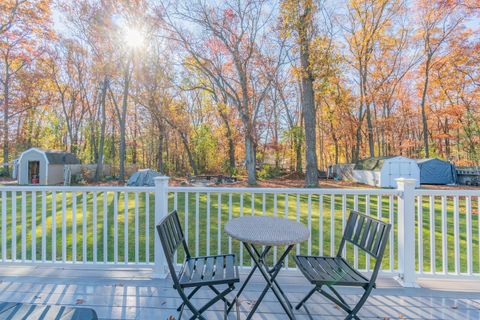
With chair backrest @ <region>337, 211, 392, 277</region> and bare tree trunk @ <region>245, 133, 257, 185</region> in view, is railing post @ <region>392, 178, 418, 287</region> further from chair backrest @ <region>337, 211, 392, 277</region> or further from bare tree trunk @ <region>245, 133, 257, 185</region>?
bare tree trunk @ <region>245, 133, 257, 185</region>

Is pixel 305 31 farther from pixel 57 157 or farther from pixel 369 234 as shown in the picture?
pixel 57 157

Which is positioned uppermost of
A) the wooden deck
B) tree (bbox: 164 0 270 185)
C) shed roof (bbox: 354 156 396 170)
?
tree (bbox: 164 0 270 185)

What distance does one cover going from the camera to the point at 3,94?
15.2 m

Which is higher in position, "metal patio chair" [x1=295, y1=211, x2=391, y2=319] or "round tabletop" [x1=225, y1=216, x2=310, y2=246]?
"round tabletop" [x1=225, y1=216, x2=310, y2=246]

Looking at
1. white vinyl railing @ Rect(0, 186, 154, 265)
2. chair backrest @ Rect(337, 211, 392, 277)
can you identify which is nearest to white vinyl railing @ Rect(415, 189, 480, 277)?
chair backrest @ Rect(337, 211, 392, 277)

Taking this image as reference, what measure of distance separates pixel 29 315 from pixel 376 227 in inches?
84.4

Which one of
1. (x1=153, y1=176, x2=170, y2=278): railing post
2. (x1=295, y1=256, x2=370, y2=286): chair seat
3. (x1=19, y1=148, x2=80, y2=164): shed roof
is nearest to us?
(x1=295, y1=256, x2=370, y2=286): chair seat

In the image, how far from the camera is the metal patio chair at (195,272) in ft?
5.48

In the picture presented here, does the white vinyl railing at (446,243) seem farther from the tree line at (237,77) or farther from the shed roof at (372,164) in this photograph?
the shed roof at (372,164)

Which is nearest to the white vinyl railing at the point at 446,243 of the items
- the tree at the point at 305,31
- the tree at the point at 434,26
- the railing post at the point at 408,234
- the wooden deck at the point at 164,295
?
the railing post at the point at 408,234

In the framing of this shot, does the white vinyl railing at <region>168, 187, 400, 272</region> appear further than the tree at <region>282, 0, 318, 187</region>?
No

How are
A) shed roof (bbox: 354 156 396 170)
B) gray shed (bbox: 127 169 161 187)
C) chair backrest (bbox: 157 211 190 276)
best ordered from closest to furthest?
chair backrest (bbox: 157 211 190 276) → gray shed (bbox: 127 169 161 187) → shed roof (bbox: 354 156 396 170)

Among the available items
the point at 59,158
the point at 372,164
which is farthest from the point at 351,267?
the point at 59,158

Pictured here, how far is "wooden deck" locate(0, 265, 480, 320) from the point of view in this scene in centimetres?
208
